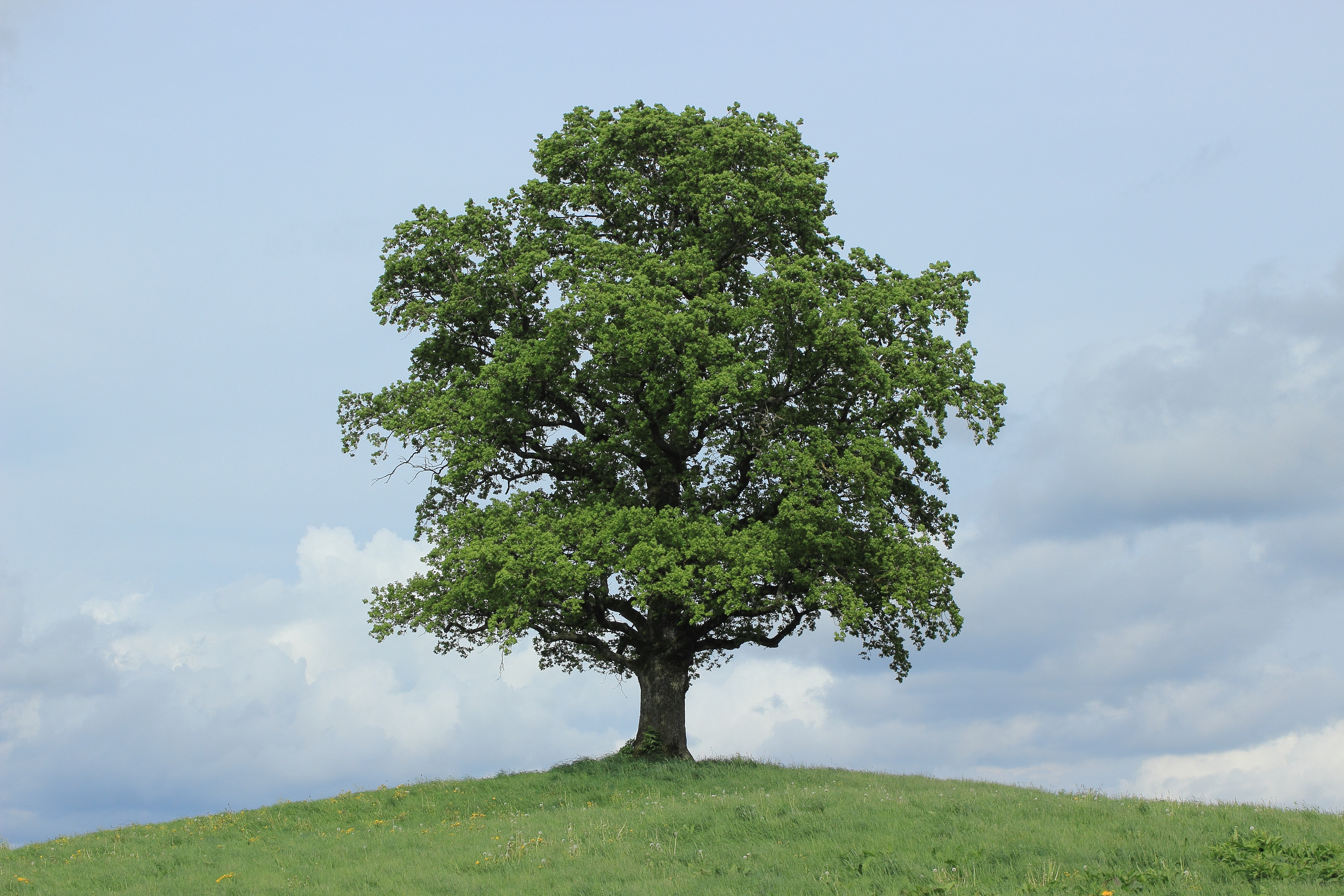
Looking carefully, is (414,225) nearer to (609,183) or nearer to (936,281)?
(609,183)

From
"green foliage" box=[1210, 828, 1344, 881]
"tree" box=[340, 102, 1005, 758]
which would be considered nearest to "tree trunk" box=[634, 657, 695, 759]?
"tree" box=[340, 102, 1005, 758]

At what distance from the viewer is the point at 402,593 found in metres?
28.5

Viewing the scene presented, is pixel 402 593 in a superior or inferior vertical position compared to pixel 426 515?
inferior

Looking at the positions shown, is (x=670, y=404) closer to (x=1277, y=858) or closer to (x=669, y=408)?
(x=669, y=408)

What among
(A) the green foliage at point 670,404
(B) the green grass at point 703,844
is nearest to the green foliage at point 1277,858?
(B) the green grass at point 703,844

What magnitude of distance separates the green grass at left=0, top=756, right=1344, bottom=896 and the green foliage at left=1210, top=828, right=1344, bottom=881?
0.37 feet

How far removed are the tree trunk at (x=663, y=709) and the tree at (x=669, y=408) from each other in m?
0.07

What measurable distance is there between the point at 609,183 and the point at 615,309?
5.73m

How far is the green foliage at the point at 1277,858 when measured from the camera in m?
15.1

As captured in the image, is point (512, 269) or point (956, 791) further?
point (512, 269)

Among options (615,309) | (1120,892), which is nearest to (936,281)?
(615,309)

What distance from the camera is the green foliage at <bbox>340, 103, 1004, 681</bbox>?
88.1 ft

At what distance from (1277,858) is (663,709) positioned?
16721 mm

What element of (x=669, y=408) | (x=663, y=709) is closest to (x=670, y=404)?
(x=669, y=408)
